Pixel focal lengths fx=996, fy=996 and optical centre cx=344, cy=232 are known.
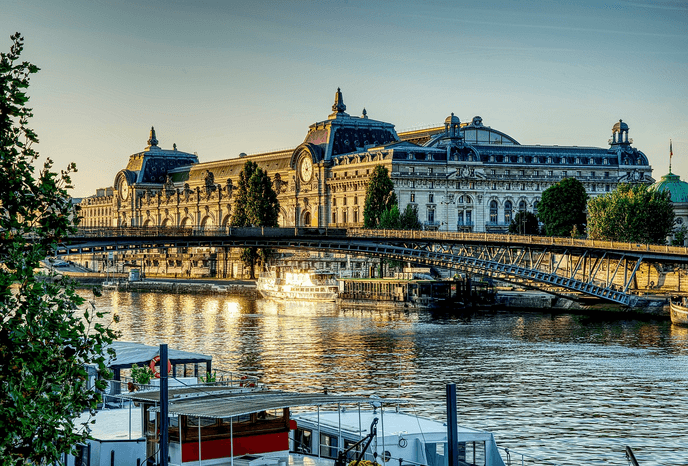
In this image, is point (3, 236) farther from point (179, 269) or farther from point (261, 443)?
point (179, 269)

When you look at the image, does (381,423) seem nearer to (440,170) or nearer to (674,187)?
(440,170)

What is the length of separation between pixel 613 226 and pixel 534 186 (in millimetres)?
43636

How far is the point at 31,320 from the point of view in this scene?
14.0 m

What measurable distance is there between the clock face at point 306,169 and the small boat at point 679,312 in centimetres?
8676

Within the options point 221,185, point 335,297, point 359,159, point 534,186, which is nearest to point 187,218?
point 221,185

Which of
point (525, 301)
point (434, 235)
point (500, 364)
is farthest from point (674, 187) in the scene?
point (500, 364)

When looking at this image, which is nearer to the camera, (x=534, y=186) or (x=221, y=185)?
(x=534, y=186)

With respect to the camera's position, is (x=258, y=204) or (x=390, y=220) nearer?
(x=390, y=220)

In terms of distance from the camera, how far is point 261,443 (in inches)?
914

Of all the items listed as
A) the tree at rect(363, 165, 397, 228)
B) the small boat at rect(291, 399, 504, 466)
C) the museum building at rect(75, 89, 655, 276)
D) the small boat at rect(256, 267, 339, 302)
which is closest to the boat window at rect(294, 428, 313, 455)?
the small boat at rect(291, 399, 504, 466)

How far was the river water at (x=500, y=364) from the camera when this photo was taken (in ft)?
125

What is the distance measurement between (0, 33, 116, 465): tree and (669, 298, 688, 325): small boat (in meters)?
65.8

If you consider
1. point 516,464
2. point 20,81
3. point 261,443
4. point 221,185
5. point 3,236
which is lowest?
point 516,464

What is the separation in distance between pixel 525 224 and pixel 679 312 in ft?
209
